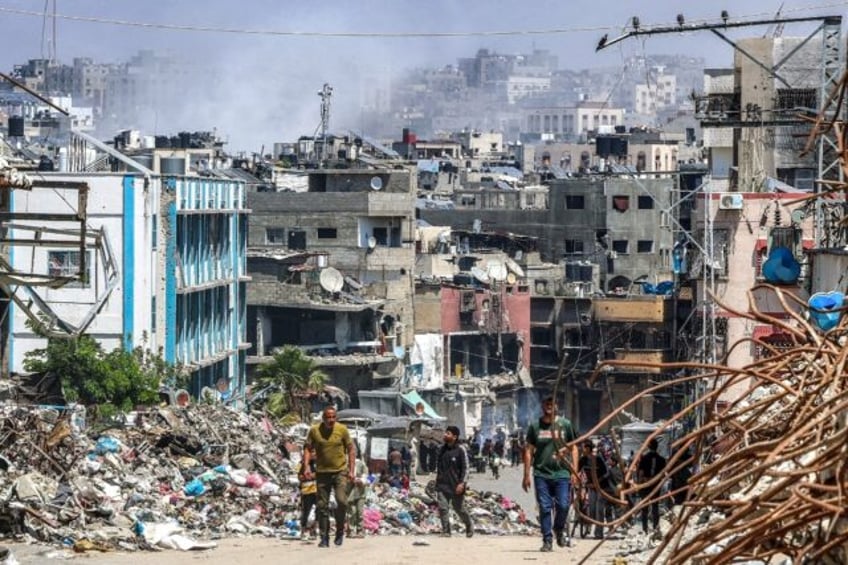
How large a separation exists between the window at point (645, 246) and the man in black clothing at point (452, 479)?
217 feet

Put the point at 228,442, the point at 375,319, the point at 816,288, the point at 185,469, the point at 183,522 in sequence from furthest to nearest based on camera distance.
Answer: the point at 375,319 → the point at 228,442 → the point at 185,469 → the point at 816,288 → the point at 183,522

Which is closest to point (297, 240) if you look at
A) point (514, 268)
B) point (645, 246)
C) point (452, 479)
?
point (514, 268)

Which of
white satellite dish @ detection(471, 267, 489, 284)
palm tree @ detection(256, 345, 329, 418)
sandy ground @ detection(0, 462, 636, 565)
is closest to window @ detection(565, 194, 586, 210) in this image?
white satellite dish @ detection(471, 267, 489, 284)

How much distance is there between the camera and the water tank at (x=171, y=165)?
52781 millimetres

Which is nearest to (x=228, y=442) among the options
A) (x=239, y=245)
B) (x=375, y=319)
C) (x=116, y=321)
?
(x=116, y=321)

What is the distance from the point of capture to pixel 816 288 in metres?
23.6

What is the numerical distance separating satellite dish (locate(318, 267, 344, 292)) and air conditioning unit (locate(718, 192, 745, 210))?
67.2ft

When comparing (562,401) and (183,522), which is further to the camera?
(562,401)

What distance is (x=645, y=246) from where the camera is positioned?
3314 inches

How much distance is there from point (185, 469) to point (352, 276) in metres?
44.8

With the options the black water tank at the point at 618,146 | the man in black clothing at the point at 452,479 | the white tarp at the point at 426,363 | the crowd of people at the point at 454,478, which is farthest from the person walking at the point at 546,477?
the black water tank at the point at 618,146

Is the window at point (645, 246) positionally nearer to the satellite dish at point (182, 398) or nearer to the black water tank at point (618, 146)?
the black water tank at point (618, 146)

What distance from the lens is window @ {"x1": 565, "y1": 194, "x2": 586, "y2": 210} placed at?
84.9 meters

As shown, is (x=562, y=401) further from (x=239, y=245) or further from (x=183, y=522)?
(x=183, y=522)
